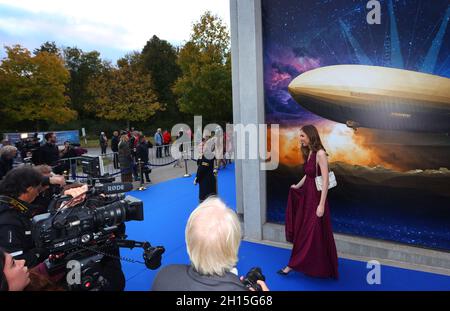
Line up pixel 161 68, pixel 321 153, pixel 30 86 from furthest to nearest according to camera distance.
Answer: pixel 161 68
pixel 30 86
pixel 321 153

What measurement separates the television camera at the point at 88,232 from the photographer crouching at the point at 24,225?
0.08 meters

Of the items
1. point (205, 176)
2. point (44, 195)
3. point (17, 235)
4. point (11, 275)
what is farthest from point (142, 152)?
point (11, 275)

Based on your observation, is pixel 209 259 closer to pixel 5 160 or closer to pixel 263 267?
pixel 263 267

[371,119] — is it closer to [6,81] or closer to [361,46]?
[361,46]

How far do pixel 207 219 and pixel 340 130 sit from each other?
3742mm

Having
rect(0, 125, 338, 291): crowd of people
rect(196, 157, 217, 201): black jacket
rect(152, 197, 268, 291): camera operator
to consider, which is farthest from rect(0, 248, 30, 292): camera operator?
rect(196, 157, 217, 201): black jacket

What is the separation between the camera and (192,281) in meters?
1.58

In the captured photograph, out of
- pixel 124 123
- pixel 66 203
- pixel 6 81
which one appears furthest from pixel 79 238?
pixel 124 123

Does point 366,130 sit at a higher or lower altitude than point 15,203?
higher

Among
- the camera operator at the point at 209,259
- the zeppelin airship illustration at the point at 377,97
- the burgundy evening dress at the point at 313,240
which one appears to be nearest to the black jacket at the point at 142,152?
the zeppelin airship illustration at the point at 377,97

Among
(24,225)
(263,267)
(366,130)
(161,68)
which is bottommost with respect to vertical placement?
(263,267)

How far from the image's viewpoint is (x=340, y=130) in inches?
194

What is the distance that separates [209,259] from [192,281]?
13 centimetres

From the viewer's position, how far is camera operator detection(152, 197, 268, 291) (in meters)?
1.57
